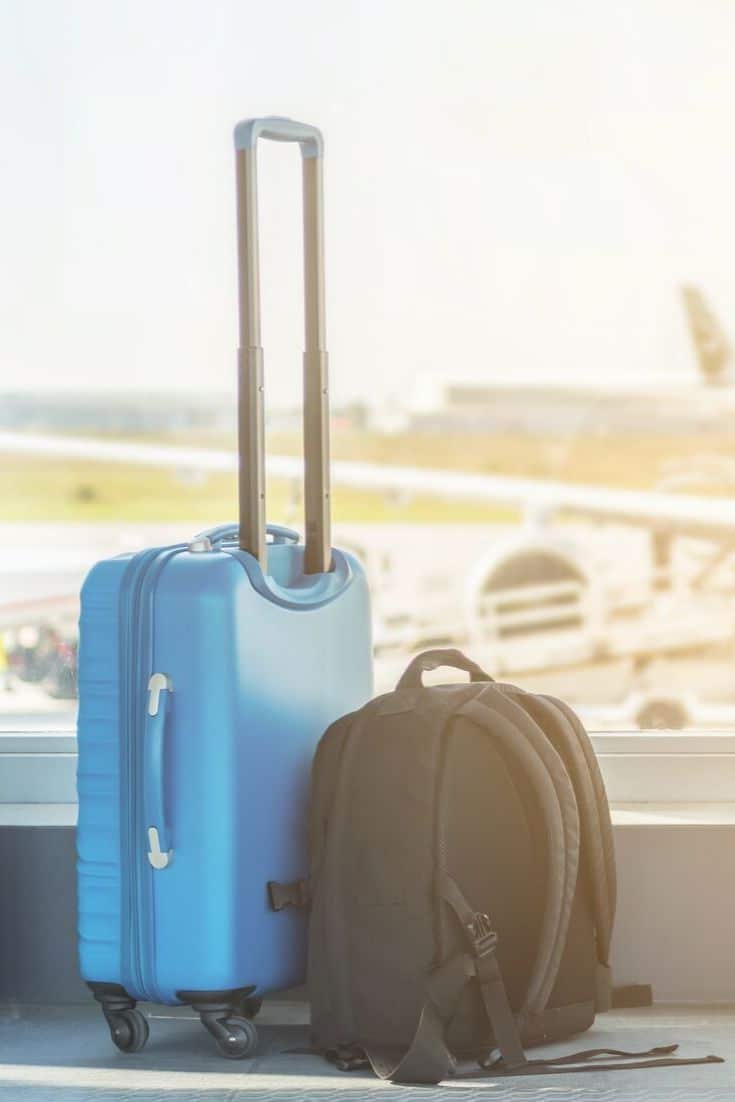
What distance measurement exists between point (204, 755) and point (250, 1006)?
1.13ft

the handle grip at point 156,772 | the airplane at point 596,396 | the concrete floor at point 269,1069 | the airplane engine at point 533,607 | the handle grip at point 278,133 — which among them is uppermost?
the handle grip at point 278,133

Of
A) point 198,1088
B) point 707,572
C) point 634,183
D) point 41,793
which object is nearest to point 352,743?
point 198,1088

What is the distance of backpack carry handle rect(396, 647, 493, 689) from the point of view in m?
1.70

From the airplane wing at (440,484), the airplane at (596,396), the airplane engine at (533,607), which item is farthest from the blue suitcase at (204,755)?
the airplane engine at (533,607)

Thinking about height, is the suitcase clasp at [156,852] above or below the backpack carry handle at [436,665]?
below

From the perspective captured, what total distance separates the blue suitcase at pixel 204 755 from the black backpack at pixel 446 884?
0.06 meters

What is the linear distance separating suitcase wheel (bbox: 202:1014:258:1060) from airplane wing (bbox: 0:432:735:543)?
740 mm

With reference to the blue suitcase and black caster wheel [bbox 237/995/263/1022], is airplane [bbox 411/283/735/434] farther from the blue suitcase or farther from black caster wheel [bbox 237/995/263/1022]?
black caster wheel [bbox 237/995/263/1022]

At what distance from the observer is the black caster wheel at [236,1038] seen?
64.6 inches

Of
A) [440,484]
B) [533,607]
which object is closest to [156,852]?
[440,484]

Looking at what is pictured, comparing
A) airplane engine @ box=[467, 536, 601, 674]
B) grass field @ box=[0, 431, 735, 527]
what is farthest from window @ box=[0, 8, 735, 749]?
airplane engine @ box=[467, 536, 601, 674]

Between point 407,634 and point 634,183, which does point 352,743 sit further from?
point 407,634

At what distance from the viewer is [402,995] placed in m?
1.56

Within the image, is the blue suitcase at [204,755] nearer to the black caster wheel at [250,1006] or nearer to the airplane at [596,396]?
the black caster wheel at [250,1006]
